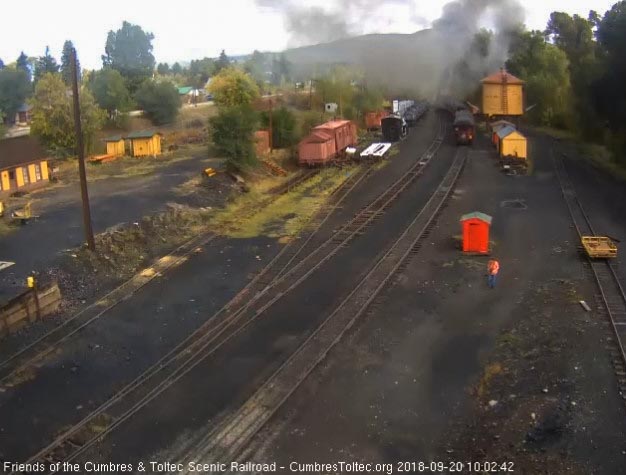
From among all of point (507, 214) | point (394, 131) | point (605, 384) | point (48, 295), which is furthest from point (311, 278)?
point (394, 131)

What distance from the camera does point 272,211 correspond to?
28797 mm

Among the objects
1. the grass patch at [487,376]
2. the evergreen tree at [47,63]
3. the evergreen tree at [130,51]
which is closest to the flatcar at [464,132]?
the grass patch at [487,376]

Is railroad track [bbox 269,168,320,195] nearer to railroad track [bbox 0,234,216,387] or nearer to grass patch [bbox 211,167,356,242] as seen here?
grass patch [bbox 211,167,356,242]

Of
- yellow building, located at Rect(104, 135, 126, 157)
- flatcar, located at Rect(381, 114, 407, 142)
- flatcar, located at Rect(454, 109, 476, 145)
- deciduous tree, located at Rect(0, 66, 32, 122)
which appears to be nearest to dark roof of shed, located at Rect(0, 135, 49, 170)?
yellow building, located at Rect(104, 135, 126, 157)

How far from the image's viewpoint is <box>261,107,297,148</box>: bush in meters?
Result: 43.7

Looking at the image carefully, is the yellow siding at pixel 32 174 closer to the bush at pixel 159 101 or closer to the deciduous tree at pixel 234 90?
the deciduous tree at pixel 234 90

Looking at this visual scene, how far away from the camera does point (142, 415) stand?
38.9ft

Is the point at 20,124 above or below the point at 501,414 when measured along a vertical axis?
above

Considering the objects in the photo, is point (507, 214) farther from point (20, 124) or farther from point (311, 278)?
point (20, 124)

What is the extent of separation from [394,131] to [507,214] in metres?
25.3

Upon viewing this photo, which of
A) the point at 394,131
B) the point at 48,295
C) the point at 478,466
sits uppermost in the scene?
the point at 394,131

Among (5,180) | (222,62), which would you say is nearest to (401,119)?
(5,180)

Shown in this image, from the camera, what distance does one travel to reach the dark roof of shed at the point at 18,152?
31641 mm

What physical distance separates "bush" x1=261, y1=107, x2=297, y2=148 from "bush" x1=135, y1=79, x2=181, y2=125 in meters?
21.9
